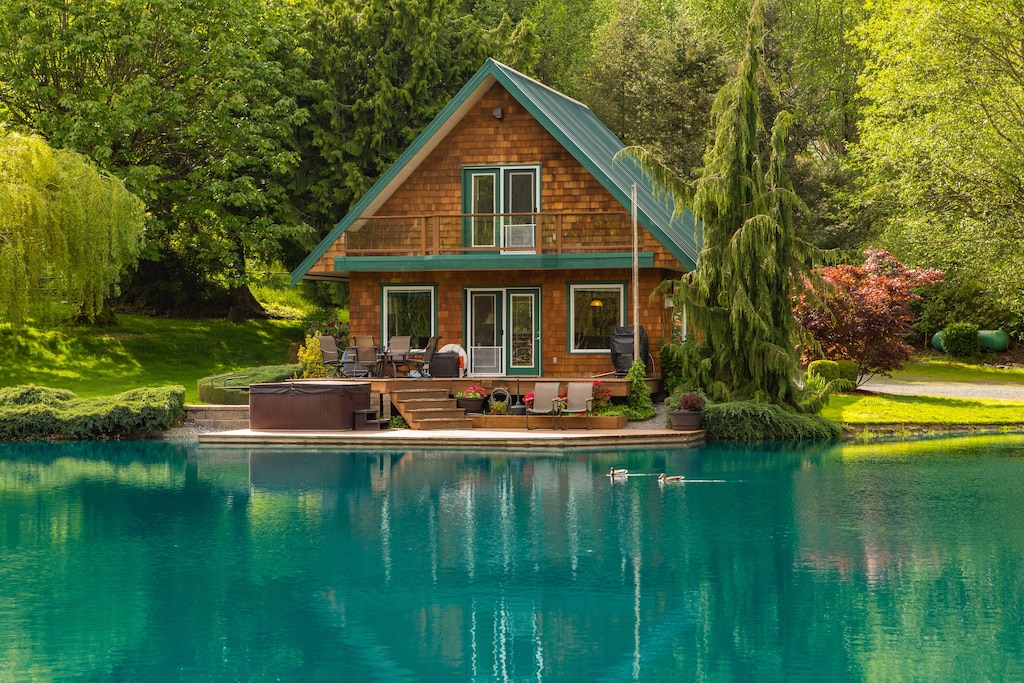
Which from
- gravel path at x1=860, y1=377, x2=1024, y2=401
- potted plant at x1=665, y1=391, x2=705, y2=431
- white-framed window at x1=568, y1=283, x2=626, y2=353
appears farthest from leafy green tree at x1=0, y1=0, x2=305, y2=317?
gravel path at x1=860, y1=377, x2=1024, y2=401

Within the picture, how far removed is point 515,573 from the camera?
1076 centimetres

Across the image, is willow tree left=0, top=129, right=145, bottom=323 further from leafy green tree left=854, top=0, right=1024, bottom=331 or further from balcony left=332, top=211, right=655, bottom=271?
leafy green tree left=854, top=0, right=1024, bottom=331

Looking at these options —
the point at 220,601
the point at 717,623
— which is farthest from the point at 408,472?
the point at 717,623

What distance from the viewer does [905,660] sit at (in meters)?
7.98

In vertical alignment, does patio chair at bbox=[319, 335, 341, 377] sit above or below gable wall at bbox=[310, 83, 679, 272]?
below

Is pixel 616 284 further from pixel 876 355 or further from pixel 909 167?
pixel 909 167

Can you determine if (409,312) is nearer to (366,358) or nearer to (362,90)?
(366,358)

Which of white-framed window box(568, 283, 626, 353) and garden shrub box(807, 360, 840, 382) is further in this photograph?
garden shrub box(807, 360, 840, 382)

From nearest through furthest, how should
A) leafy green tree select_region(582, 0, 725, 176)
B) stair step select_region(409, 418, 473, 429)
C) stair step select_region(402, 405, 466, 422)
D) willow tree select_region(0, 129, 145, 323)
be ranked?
stair step select_region(409, 418, 473, 429), stair step select_region(402, 405, 466, 422), willow tree select_region(0, 129, 145, 323), leafy green tree select_region(582, 0, 725, 176)

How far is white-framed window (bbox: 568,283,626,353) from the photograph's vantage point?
25719 millimetres

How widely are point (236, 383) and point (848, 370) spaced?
46.3ft

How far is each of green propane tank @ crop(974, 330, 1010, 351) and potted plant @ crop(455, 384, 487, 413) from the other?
2174 centimetres

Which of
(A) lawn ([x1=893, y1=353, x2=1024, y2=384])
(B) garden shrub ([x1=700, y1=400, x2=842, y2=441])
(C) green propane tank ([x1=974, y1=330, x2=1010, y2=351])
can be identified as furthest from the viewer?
(C) green propane tank ([x1=974, y1=330, x2=1010, y2=351])

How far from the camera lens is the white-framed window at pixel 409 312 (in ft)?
87.7
